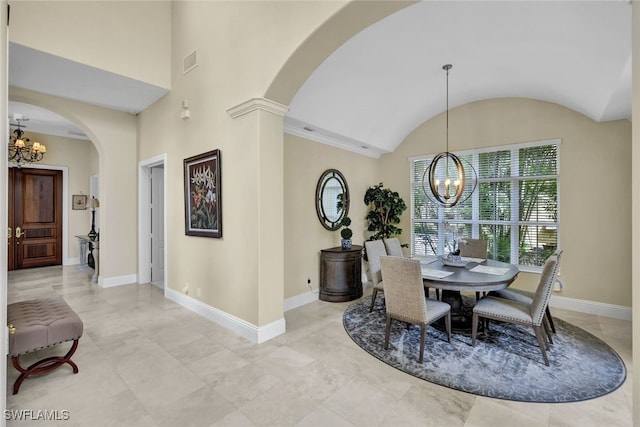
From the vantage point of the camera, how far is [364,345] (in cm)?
307

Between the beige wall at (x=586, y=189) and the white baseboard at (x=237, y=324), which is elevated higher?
the beige wall at (x=586, y=189)

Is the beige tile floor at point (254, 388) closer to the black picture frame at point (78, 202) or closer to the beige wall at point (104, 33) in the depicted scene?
the beige wall at point (104, 33)

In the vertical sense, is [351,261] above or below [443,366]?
above

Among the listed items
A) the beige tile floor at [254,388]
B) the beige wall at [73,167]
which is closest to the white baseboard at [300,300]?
the beige tile floor at [254,388]

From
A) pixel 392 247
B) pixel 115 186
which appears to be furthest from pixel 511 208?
pixel 115 186

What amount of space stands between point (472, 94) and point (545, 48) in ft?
5.14

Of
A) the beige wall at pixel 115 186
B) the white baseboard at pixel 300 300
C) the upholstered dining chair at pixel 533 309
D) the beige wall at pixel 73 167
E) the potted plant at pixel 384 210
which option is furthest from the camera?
the beige wall at pixel 73 167

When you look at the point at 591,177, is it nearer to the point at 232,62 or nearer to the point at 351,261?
the point at 351,261

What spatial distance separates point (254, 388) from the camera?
7.69 feet

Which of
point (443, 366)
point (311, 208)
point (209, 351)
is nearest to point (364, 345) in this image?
point (443, 366)

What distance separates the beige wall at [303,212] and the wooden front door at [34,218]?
22.1ft

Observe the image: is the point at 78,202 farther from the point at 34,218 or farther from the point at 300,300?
the point at 300,300

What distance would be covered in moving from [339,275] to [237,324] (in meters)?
1.76

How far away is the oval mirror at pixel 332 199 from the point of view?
193 inches
